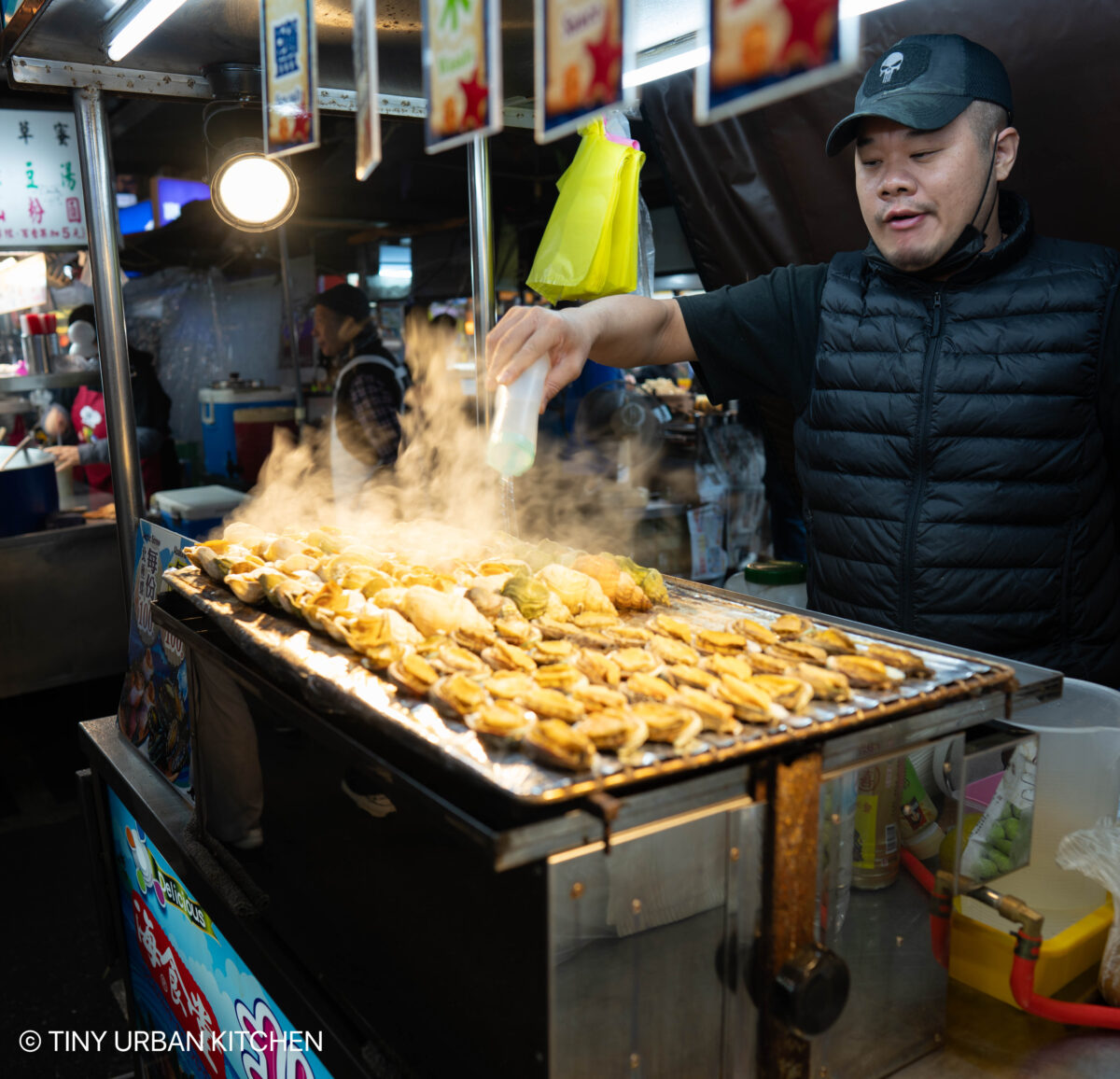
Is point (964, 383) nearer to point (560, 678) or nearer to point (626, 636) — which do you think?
point (626, 636)

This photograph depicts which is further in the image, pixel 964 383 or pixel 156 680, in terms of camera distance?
pixel 156 680

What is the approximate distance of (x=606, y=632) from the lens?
163 cm

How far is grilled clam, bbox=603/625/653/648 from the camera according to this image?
1582 millimetres

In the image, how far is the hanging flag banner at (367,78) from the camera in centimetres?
176

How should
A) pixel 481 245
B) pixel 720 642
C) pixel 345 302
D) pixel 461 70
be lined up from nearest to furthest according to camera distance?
1. pixel 720 642
2. pixel 461 70
3. pixel 481 245
4. pixel 345 302

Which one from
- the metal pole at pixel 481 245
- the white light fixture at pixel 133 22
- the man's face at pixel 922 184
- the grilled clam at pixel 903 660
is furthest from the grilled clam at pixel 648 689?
the white light fixture at pixel 133 22

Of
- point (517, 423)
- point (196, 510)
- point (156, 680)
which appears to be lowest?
point (156, 680)

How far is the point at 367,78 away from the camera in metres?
1.76

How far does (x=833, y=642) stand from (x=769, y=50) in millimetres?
867

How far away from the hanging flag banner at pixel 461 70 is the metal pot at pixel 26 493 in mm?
4189

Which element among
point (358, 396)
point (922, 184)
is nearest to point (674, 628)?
point (922, 184)

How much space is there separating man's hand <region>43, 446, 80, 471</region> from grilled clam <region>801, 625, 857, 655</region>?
575cm

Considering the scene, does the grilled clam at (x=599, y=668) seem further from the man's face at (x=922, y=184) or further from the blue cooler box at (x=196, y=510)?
the blue cooler box at (x=196, y=510)

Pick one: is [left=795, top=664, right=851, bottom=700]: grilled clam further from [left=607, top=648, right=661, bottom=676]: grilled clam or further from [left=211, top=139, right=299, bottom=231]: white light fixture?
[left=211, top=139, right=299, bottom=231]: white light fixture
